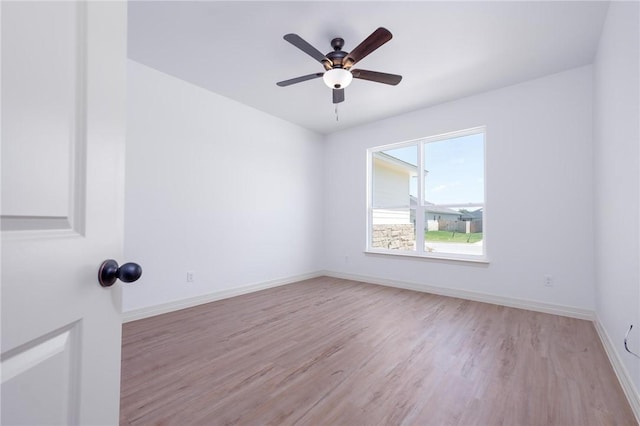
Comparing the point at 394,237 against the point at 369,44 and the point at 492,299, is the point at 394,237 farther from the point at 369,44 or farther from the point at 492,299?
the point at 369,44

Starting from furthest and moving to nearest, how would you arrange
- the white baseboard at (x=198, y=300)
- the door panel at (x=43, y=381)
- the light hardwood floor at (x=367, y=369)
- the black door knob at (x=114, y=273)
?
the white baseboard at (x=198, y=300) < the light hardwood floor at (x=367, y=369) < the black door knob at (x=114, y=273) < the door panel at (x=43, y=381)

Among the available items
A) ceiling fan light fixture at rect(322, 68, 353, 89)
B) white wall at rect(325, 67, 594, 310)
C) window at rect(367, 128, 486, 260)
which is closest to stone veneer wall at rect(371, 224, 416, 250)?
window at rect(367, 128, 486, 260)

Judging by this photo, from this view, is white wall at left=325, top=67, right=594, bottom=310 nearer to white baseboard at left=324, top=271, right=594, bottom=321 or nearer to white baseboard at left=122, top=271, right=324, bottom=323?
white baseboard at left=324, top=271, right=594, bottom=321

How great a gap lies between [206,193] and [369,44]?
8.46 ft

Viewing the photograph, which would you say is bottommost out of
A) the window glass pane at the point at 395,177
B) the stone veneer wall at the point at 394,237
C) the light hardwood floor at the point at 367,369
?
the light hardwood floor at the point at 367,369

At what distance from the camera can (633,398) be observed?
162cm

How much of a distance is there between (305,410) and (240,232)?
2.77 meters

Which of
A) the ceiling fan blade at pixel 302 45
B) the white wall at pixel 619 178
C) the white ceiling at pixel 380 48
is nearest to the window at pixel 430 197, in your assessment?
the white ceiling at pixel 380 48

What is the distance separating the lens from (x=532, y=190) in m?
3.35

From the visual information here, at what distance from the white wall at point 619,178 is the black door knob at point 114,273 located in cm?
247

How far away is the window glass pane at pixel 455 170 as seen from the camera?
152 inches

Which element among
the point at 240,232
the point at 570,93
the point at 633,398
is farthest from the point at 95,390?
the point at 570,93

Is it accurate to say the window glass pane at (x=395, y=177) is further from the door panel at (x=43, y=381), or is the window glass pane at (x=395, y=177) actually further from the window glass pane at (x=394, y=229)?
the door panel at (x=43, y=381)

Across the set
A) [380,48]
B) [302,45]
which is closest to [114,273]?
[302,45]
